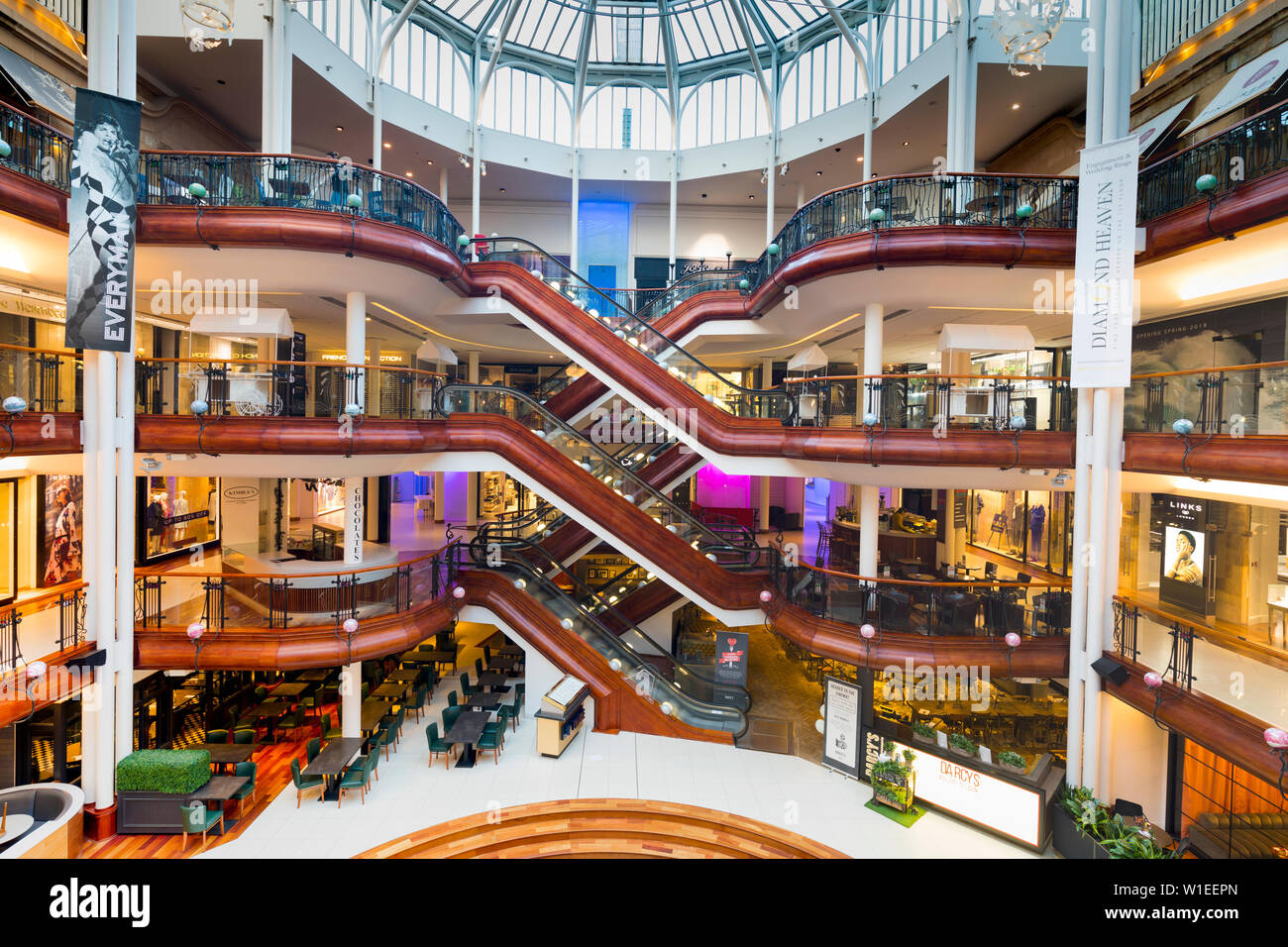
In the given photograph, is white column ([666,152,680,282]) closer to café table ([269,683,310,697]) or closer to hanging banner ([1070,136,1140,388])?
hanging banner ([1070,136,1140,388])

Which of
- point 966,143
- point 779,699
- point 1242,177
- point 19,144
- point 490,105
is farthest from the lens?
point 490,105

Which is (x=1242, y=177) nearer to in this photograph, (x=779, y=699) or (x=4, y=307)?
(x=779, y=699)

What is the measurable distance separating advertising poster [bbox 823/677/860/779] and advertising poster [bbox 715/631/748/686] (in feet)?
6.96

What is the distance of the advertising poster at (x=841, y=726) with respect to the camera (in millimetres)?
13000

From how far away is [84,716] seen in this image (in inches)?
419

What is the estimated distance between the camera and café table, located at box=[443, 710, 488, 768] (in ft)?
41.4

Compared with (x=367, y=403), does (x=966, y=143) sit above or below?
above

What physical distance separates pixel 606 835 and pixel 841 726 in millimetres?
5397

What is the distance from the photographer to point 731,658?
1488 centimetres

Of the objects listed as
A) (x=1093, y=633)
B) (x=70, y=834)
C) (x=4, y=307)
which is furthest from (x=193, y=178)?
(x=1093, y=633)

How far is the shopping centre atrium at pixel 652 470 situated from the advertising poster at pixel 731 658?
89 mm

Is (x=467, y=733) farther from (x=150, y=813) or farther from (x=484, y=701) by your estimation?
(x=150, y=813)

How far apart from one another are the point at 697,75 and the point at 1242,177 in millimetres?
20773

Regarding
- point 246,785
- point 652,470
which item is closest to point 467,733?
point 246,785
